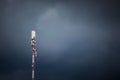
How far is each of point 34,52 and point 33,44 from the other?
3.78 feet

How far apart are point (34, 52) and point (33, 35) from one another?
90.6 inches

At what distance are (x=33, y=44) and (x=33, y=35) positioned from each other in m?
1.17

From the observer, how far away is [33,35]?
40312 mm

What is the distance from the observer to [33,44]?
40.5 meters

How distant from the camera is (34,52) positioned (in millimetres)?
40969
